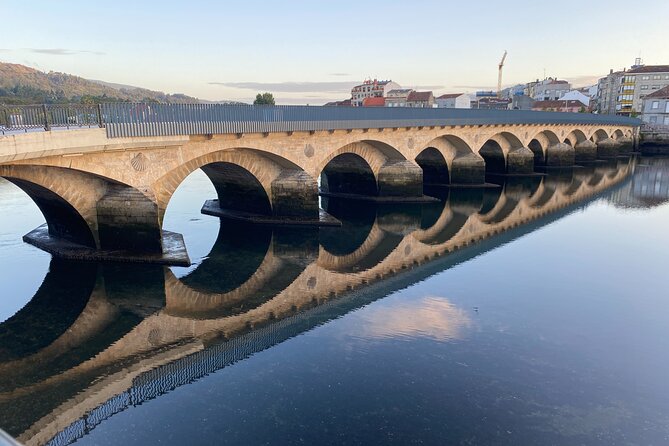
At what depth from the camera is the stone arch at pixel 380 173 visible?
2803cm

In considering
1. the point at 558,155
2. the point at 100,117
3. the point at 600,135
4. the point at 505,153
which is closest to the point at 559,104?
the point at 600,135

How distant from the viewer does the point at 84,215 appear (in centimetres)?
1578

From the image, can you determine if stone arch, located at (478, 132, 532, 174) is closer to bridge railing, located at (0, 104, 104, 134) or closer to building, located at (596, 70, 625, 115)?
bridge railing, located at (0, 104, 104, 134)

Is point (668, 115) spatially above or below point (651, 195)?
above

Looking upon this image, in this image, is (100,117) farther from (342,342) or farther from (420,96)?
(420,96)

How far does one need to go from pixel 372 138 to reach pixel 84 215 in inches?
609

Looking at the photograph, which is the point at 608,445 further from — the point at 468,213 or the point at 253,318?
the point at 468,213

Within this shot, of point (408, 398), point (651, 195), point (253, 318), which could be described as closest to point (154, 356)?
point (253, 318)

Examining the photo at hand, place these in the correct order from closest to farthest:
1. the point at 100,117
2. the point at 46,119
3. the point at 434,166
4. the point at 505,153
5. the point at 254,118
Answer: the point at 46,119 < the point at 100,117 < the point at 254,118 < the point at 434,166 < the point at 505,153

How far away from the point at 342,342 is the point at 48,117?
10.8 m

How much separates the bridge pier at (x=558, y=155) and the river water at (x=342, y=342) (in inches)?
1048

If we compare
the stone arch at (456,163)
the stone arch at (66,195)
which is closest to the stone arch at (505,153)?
the stone arch at (456,163)

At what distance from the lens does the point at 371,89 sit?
386 feet

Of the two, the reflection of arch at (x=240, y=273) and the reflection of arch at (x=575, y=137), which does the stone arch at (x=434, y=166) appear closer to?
the reflection of arch at (x=240, y=273)
